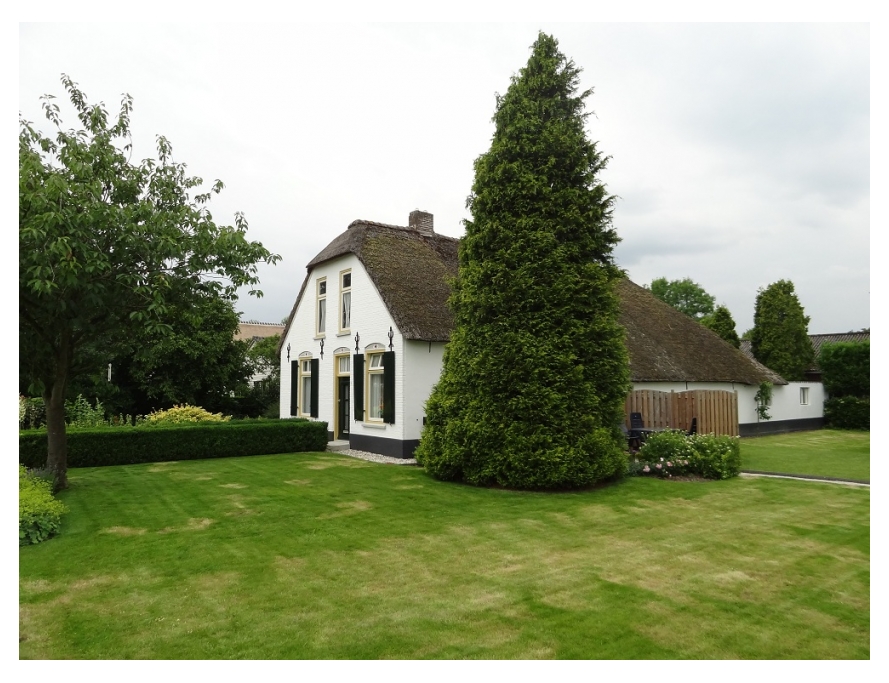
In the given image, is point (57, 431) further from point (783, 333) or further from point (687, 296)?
point (687, 296)

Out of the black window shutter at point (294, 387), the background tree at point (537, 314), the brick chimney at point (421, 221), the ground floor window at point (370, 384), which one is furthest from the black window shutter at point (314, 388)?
the background tree at point (537, 314)

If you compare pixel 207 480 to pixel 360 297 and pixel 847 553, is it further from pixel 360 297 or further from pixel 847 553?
pixel 847 553

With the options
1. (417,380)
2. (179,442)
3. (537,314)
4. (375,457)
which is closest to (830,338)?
(417,380)

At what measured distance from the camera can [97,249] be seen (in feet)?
27.5

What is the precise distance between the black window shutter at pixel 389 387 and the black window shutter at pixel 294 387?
5.56 meters

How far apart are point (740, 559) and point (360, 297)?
40.7 feet

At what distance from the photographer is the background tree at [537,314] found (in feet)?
34.8

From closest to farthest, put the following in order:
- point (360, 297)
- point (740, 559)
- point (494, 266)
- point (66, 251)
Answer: point (740, 559), point (66, 251), point (494, 266), point (360, 297)

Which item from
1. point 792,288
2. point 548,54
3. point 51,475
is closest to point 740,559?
point 548,54

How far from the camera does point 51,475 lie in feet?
32.7

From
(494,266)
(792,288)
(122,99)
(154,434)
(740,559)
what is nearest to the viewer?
(740,559)

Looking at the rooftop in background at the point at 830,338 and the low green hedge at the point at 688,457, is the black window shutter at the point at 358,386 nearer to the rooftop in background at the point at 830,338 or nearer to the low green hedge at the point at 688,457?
the low green hedge at the point at 688,457

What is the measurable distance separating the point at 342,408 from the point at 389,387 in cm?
346

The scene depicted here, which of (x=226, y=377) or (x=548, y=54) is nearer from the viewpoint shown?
(x=548, y=54)
